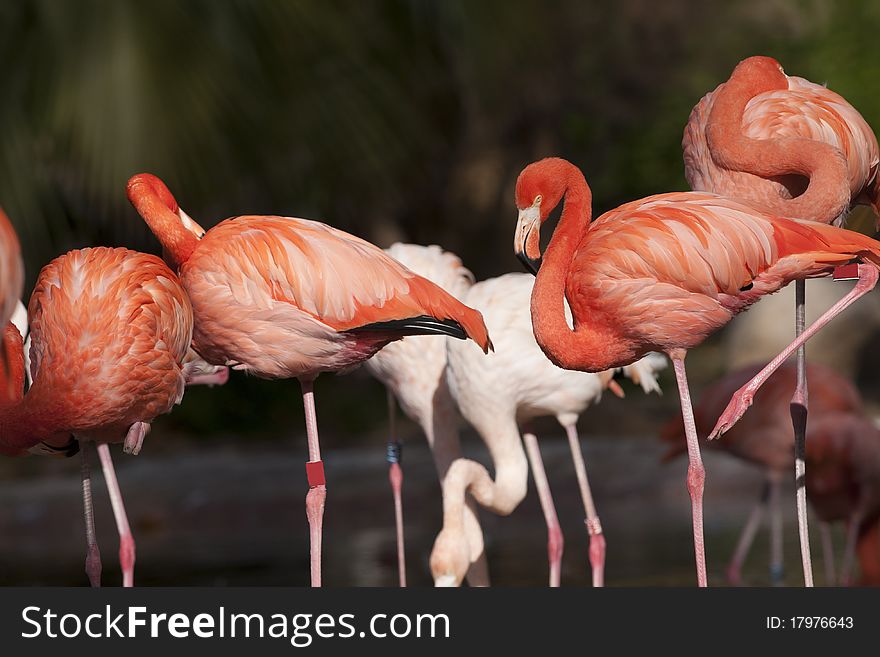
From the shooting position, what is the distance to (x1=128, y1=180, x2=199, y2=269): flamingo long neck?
134 inches

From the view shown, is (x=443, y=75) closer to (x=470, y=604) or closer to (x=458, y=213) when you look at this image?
(x=458, y=213)

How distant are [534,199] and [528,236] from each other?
10 centimetres

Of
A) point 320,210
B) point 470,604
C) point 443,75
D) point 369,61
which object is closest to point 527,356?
point 470,604

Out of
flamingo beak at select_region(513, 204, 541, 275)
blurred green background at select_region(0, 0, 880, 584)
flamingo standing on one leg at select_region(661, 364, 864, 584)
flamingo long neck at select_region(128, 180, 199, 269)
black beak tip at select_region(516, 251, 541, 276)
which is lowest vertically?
black beak tip at select_region(516, 251, 541, 276)

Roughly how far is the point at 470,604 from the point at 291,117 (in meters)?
4.91

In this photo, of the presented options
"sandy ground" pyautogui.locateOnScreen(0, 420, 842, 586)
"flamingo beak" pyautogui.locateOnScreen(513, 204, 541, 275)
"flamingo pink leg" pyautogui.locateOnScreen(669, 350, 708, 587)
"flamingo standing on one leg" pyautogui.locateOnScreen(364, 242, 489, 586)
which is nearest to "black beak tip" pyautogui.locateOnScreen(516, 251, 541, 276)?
"flamingo beak" pyautogui.locateOnScreen(513, 204, 541, 275)

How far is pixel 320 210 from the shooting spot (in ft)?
28.5

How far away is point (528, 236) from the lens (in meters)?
3.24

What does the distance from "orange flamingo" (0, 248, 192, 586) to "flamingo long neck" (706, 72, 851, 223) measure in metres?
1.46

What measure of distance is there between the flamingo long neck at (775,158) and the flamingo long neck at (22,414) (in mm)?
1841

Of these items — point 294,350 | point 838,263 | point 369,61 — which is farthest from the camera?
point 369,61

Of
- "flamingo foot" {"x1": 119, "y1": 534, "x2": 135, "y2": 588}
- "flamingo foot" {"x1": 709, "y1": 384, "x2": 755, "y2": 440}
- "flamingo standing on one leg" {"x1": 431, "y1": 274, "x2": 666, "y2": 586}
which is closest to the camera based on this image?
"flamingo foot" {"x1": 709, "y1": 384, "x2": 755, "y2": 440}

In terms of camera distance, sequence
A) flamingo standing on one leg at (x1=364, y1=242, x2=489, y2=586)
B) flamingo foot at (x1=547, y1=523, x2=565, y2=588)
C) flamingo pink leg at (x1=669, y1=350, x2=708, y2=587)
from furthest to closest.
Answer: flamingo standing on one leg at (x1=364, y1=242, x2=489, y2=586)
flamingo foot at (x1=547, y1=523, x2=565, y2=588)
flamingo pink leg at (x1=669, y1=350, x2=708, y2=587)

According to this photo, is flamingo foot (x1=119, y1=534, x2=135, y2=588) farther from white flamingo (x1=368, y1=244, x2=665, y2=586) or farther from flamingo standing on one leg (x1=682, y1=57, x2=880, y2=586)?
flamingo standing on one leg (x1=682, y1=57, x2=880, y2=586)
